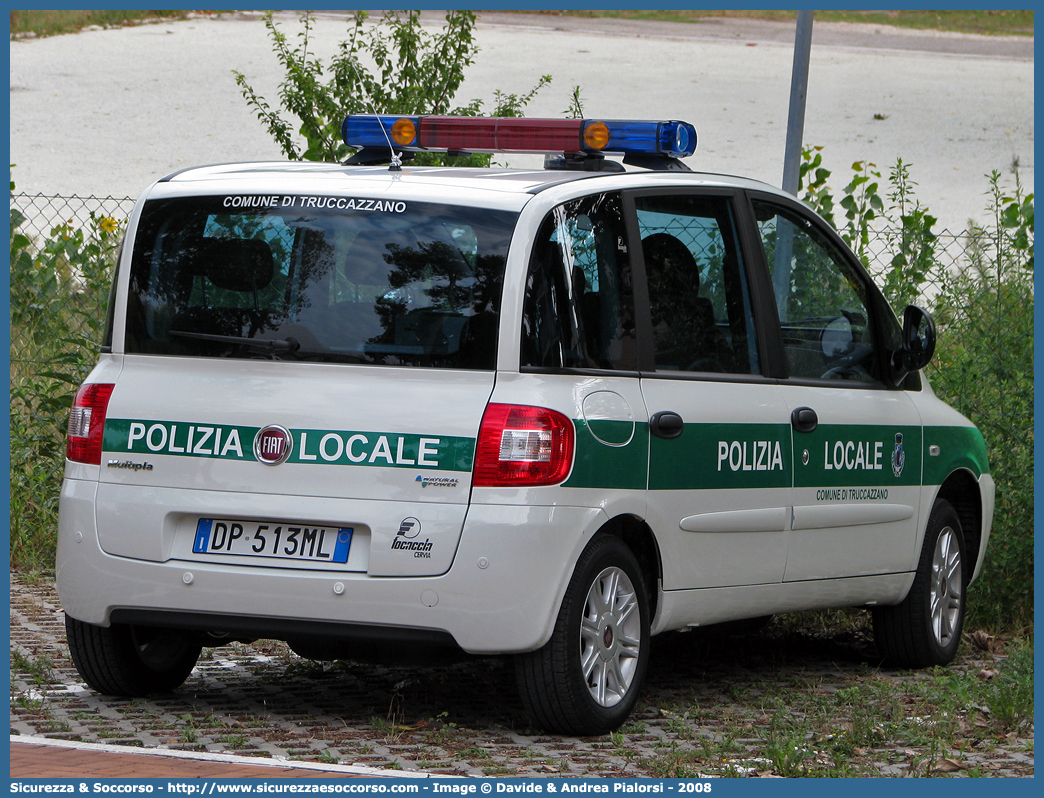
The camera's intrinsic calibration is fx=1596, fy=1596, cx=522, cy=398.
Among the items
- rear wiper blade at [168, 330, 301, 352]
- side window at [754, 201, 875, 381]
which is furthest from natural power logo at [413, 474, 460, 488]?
side window at [754, 201, 875, 381]

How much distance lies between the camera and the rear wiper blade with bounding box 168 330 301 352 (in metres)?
5.26

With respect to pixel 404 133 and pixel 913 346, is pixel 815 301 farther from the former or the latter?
pixel 404 133

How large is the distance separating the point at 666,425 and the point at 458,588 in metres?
0.98

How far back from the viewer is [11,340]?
972cm

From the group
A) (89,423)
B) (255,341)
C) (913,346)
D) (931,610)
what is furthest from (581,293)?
(931,610)

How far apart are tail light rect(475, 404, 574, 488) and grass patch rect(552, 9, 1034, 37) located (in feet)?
109

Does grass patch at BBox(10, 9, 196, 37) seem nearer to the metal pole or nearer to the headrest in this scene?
the metal pole

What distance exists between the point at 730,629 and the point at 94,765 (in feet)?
12.6

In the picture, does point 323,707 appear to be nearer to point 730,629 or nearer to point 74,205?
point 730,629

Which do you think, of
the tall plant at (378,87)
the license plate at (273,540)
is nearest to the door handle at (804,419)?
the license plate at (273,540)

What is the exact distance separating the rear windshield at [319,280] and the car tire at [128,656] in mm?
1029

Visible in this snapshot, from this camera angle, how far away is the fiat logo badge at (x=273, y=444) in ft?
16.8

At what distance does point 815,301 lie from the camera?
21.5 ft

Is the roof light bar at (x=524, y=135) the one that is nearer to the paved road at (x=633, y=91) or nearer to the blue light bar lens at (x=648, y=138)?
the blue light bar lens at (x=648, y=138)
